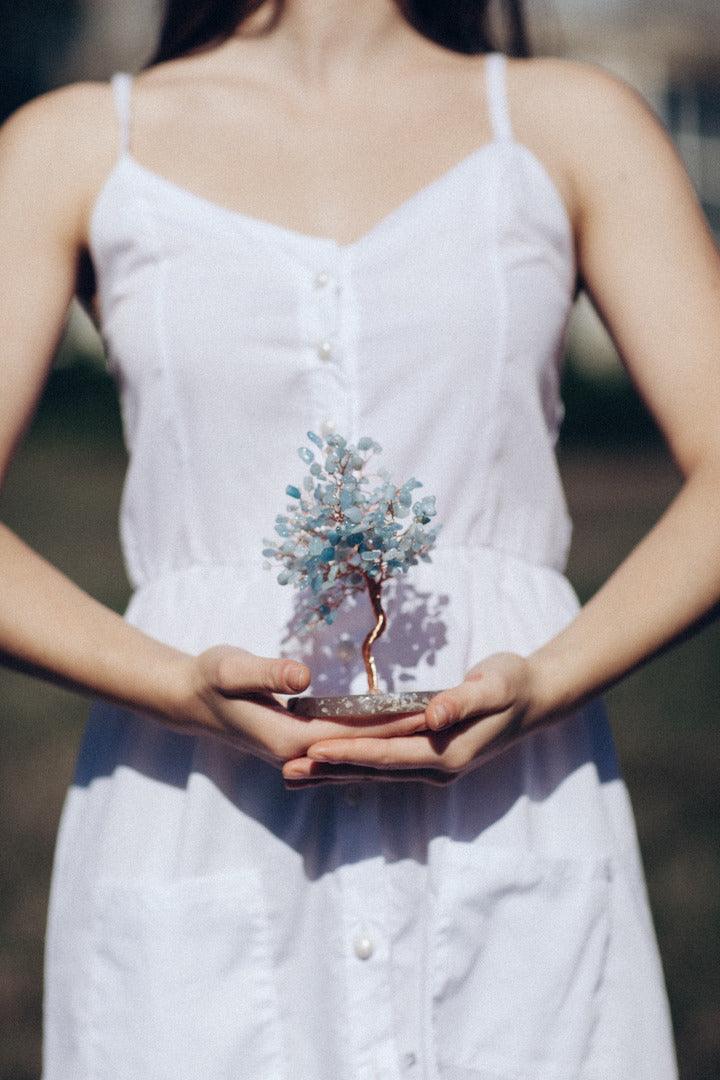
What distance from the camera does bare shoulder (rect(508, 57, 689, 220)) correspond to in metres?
1.96

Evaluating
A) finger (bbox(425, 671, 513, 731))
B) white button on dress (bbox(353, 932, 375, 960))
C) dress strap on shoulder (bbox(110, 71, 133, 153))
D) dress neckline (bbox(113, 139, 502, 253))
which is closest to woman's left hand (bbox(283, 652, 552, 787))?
finger (bbox(425, 671, 513, 731))

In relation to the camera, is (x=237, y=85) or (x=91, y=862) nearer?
(x=91, y=862)

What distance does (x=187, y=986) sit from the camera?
1.76 meters

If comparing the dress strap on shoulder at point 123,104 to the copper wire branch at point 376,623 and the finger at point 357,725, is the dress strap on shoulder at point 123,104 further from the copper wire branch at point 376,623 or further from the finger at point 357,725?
the finger at point 357,725

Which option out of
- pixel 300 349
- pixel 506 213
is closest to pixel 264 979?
pixel 300 349

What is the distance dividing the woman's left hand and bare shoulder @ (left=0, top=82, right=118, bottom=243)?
0.83 m

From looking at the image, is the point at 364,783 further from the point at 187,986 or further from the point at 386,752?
the point at 187,986

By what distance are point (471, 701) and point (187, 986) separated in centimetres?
51

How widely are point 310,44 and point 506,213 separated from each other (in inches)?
16.8

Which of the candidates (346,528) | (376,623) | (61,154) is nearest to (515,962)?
(376,623)

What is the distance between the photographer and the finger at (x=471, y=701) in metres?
1.57

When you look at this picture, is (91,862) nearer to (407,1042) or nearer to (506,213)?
(407,1042)

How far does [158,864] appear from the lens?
180 centimetres

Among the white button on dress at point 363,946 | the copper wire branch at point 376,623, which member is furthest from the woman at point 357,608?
the copper wire branch at point 376,623
